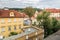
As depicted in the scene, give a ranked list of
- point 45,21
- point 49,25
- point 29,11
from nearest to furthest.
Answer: point 49,25 → point 45,21 → point 29,11

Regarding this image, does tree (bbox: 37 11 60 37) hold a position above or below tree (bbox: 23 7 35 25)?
below

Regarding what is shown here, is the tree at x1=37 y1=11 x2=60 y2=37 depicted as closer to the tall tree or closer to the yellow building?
the tall tree

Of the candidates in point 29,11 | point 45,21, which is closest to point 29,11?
point 29,11

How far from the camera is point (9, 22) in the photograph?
1021cm

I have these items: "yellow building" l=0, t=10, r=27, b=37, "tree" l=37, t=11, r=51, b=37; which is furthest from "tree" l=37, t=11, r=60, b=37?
"yellow building" l=0, t=10, r=27, b=37

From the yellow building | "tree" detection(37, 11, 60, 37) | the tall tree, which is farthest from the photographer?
the yellow building

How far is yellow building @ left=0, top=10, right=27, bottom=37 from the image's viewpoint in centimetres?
968

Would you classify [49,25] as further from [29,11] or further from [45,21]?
[29,11]

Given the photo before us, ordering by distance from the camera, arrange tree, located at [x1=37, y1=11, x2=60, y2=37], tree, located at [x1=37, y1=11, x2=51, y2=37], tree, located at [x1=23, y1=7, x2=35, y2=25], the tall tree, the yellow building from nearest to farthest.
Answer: tree, located at [x1=37, y1=11, x2=60, y2=37], tree, located at [x1=37, y1=11, x2=51, y2=37], the tall tree, the yellow building, tree, located at [x1=23, y1=7, x2=35, y2=25]

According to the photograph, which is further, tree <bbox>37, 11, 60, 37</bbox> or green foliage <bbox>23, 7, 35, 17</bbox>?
green foliage <bbox>23, 7, 35, 17</bbox>

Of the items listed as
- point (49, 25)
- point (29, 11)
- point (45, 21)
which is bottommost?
point (49, 25)

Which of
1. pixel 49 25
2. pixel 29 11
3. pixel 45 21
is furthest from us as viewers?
pixel 29 11

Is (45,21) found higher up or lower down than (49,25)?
higher up

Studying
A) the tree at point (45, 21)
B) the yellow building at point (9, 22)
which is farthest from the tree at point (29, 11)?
the yellow building at point (9, 22)
